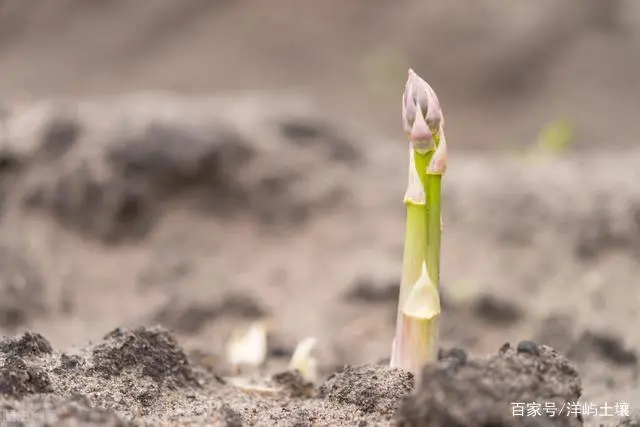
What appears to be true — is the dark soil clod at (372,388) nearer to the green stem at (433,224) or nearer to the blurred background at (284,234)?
the green stem at (433,224)

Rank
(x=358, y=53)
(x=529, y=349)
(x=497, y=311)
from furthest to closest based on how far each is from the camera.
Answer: (x=358, y=53), (x=497, y=311), (x=529, y=349)

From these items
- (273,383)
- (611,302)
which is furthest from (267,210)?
(273,383)

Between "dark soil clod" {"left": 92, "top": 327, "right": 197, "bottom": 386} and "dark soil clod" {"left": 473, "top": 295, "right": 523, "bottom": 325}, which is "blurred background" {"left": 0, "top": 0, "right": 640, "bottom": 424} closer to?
"dark soil clod" {"left": 473, "top": 295, "right": 523, "bottom": 325}

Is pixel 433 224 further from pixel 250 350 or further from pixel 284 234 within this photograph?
pixel 284 234

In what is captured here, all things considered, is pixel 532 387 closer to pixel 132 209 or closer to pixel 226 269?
pixel 226 269

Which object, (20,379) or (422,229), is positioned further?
(422,229)

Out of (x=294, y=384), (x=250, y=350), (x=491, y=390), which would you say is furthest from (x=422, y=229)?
(x=250, y=350)
